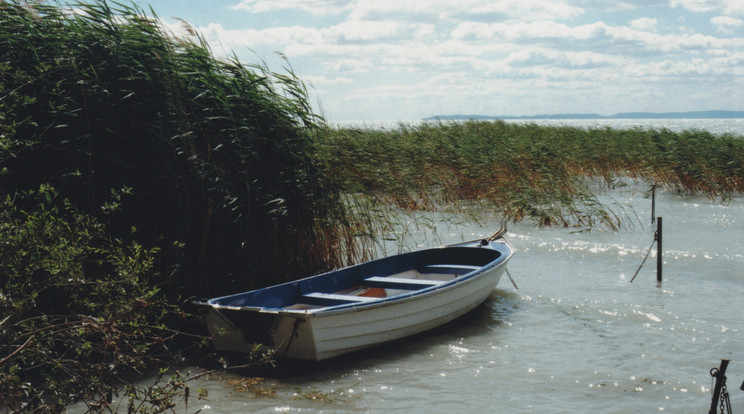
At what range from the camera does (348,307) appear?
6.36 metres

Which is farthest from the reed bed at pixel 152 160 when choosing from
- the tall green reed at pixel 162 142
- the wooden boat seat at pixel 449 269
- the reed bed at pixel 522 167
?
the reed bed at pixel 522 167

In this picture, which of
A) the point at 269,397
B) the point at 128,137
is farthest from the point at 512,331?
the point at 128,137

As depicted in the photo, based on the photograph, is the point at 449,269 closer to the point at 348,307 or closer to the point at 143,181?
the point at 348,307

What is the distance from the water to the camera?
5879mm

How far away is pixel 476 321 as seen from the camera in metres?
8.41

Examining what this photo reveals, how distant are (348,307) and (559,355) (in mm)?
2490

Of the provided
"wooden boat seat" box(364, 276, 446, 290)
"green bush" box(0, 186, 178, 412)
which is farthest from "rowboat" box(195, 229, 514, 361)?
"green bush" box(0, 186, 178, 412)

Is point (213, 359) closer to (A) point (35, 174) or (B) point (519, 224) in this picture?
(A) point (35, 174)

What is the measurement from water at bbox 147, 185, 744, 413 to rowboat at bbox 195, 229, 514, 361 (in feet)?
0.86

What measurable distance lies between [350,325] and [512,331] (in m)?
2.51

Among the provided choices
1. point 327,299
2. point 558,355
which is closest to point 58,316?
point 327,299

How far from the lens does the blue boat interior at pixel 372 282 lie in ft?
22.7

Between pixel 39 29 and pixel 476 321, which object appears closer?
pixel 39 29

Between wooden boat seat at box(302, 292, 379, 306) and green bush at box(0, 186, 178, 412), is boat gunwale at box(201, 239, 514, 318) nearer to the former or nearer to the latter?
wooden boat seat at box(302, 292, 379, 306)
